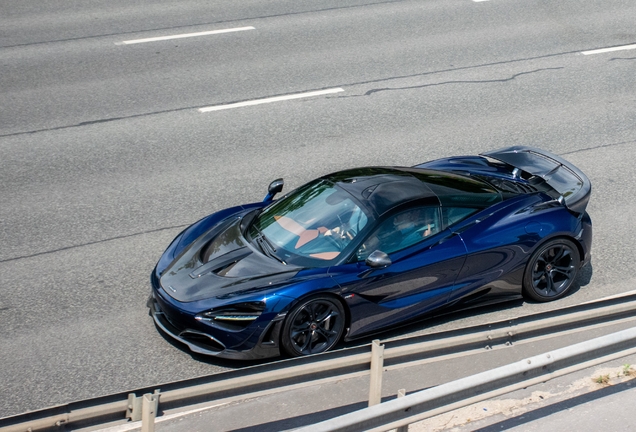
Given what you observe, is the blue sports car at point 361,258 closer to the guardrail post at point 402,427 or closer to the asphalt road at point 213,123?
the asphalt road at point 213,123

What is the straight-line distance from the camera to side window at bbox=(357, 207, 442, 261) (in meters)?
6.91

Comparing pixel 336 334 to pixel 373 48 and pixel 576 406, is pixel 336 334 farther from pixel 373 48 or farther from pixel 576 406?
pixel 373 48

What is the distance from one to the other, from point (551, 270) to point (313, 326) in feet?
8.26

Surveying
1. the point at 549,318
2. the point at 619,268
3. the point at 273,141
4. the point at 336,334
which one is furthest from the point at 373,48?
the point at 549,318

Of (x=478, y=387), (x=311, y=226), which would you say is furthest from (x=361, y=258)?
(x=478, y=387)

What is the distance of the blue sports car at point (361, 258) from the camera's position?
6.54 m

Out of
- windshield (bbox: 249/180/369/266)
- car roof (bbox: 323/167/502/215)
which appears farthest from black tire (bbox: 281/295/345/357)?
car roof (bbox: 323/167/502/215)

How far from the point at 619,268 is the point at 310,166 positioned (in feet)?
13.3

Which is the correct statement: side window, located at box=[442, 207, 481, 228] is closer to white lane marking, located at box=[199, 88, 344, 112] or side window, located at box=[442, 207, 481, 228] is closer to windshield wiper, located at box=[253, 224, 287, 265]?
windshield wiper, located at box=[253, 224, 287, 265]

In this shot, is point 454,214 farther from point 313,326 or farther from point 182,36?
point 182,36

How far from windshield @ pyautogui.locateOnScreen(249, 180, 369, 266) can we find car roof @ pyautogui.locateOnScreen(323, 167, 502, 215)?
0.15 meters

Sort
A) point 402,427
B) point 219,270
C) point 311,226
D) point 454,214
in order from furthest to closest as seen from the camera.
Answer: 1. point 454,214
2. point 311,226
3. point 219,270
4. point 402,427

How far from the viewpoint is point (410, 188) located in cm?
738

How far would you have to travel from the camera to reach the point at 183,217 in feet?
30.3
